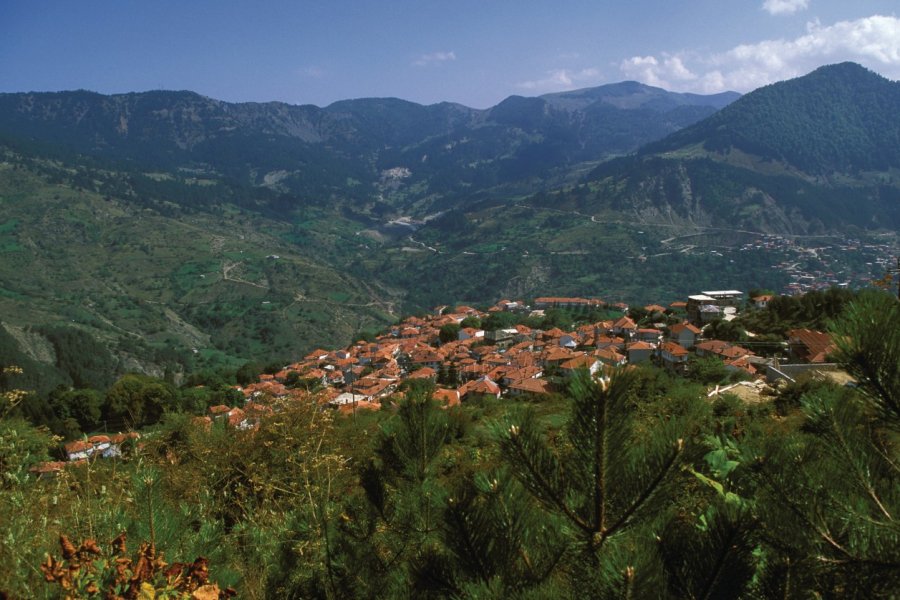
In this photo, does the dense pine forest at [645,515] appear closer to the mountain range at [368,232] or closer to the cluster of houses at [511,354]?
the cluster of houses at [511,354]

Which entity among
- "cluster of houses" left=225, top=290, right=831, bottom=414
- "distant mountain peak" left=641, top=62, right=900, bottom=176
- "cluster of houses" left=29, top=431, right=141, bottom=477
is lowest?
"cluster of houses" left=225, top=290, right=831, bottom=414

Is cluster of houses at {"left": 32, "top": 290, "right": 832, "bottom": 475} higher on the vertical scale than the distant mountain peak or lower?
lower

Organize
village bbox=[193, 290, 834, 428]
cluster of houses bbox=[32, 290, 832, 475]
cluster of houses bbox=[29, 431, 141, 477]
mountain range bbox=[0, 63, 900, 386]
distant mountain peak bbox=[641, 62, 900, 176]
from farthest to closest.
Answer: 1. distant mountain peak bbox=[641, 62, 900, 176]
2. mountain range bbox=[0, 63, 900, 386]
3. cluster of houses bbox=[32, 290, 832, 475]
4. village bbox=[193, 290, 834, 428]
5. cluster of houses bbox=[29, 431, 141, 477]

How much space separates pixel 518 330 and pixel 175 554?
1474 inches

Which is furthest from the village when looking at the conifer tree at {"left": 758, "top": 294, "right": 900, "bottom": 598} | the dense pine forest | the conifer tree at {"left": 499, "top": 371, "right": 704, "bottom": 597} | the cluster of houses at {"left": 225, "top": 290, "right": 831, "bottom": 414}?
the conifer tree at {"left": 758, "top": 294, "right": 900, "bottom": 598}

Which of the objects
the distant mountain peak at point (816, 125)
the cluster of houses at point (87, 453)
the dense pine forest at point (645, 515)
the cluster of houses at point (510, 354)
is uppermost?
the distant mountain peak at point (816, 125)

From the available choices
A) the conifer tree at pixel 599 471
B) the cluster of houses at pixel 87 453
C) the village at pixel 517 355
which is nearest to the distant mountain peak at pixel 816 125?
the village at pixel 517 355

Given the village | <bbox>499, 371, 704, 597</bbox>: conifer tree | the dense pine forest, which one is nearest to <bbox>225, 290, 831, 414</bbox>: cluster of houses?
the village

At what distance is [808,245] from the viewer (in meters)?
88.1

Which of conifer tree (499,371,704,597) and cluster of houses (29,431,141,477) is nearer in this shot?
conifer tree (499,371,704,597)

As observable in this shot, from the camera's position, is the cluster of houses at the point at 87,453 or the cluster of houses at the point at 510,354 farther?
the cluster of houses at the point at 510,354

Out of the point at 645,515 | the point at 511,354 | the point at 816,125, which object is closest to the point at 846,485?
the point at 645,515

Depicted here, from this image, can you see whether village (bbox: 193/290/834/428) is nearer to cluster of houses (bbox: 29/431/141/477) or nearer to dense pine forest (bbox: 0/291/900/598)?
cluster of houses (bbox: 29/431/141/477)

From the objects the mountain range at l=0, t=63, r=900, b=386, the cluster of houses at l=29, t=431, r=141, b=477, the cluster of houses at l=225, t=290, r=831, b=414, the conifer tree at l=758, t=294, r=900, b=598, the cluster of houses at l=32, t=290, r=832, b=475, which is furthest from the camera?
the mountain range at l=0, t=63, r=900, b=386
